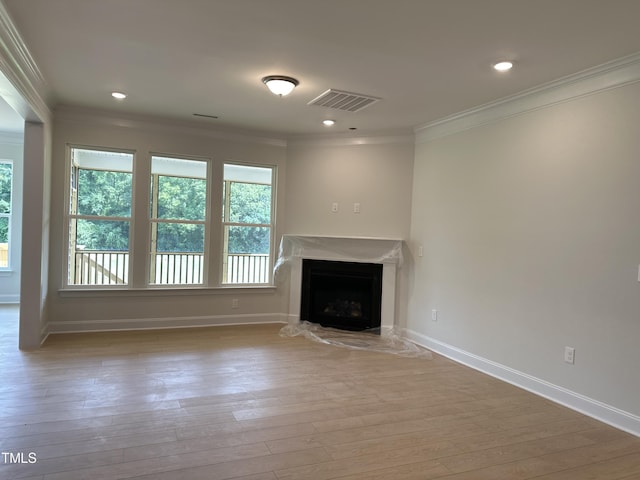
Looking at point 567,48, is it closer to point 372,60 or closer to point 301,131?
point 372,60

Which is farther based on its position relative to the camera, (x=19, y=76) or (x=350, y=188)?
(x=350, y=188)

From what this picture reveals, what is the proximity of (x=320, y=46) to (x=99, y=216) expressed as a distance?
3472 mm

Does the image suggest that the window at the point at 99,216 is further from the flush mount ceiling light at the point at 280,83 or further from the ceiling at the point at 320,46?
the flush mount ceiling light at the point at 280,83

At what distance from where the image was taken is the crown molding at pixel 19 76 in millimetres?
2695

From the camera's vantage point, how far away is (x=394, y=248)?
5.19 meters

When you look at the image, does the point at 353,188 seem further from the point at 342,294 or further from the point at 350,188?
the point at 342,294

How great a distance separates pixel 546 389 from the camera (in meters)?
3.44

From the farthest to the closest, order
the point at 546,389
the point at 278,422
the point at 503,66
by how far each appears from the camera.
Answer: the point at 546,389 < the point at 503,66 < the point at 278,422

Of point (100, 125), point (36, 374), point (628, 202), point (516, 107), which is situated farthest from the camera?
point (100, 125)

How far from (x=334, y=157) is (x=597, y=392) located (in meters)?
3.74

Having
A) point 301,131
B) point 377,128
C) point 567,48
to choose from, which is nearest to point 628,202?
point 567,48

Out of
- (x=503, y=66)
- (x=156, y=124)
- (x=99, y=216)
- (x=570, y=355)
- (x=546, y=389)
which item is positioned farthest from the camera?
(x=156, y=124)

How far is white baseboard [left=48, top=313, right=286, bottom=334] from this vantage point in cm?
482

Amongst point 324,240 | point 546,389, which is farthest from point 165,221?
point 546,389
